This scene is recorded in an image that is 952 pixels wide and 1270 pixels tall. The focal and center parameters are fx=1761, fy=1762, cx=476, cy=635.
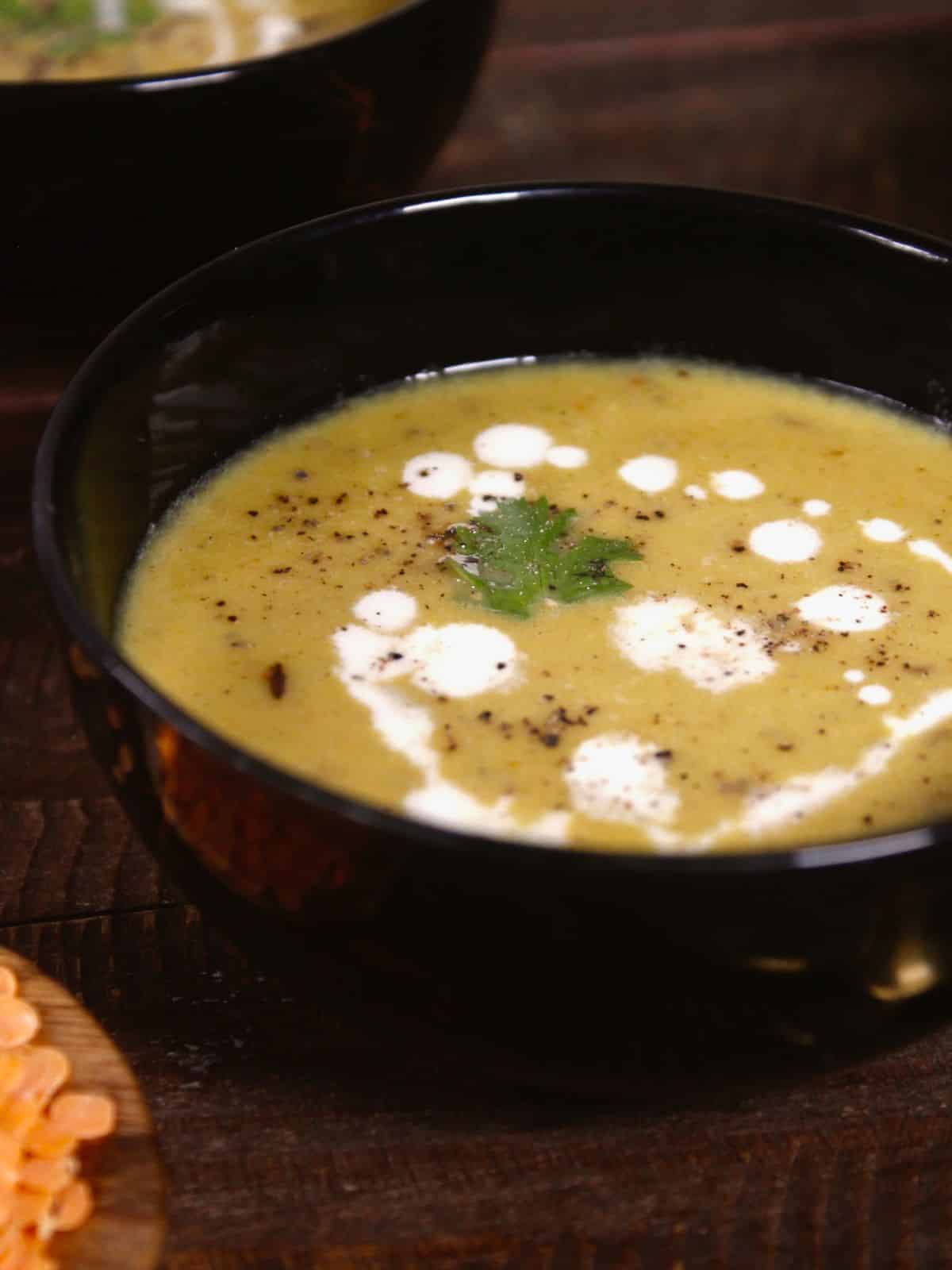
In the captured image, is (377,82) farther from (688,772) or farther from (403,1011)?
(403,1011)

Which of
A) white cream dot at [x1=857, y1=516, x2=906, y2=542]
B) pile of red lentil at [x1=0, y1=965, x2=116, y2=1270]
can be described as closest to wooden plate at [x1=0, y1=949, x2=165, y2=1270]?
pile of red lentil at [x1=0, y1=965, x2=116, y2=1270]

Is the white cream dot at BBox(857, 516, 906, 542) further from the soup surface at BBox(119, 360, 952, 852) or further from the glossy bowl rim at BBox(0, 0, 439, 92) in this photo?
the glossy bowl rim at BBox(0, 0, 439, 92)

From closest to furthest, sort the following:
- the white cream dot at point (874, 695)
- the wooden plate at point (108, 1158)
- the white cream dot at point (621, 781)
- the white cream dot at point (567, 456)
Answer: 1. the wooden plate at point (108, 1158)
2. the white cream dot at point (621, 781)
3. the white cream dot at point (874, 695)
4. the white cream dot at point (567, 456)

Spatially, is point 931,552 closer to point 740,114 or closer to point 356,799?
point 356,799

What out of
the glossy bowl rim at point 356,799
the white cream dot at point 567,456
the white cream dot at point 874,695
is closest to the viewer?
the glossy bowl rim at point 356,799

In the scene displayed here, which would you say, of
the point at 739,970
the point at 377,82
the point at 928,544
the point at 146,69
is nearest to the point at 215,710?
the point at 739,970

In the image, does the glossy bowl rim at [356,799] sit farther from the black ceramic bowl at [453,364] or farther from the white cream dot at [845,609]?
the white cream dot at [845,609]

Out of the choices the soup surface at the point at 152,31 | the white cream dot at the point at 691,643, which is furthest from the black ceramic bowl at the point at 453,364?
the soup surface at the point at 152,31
